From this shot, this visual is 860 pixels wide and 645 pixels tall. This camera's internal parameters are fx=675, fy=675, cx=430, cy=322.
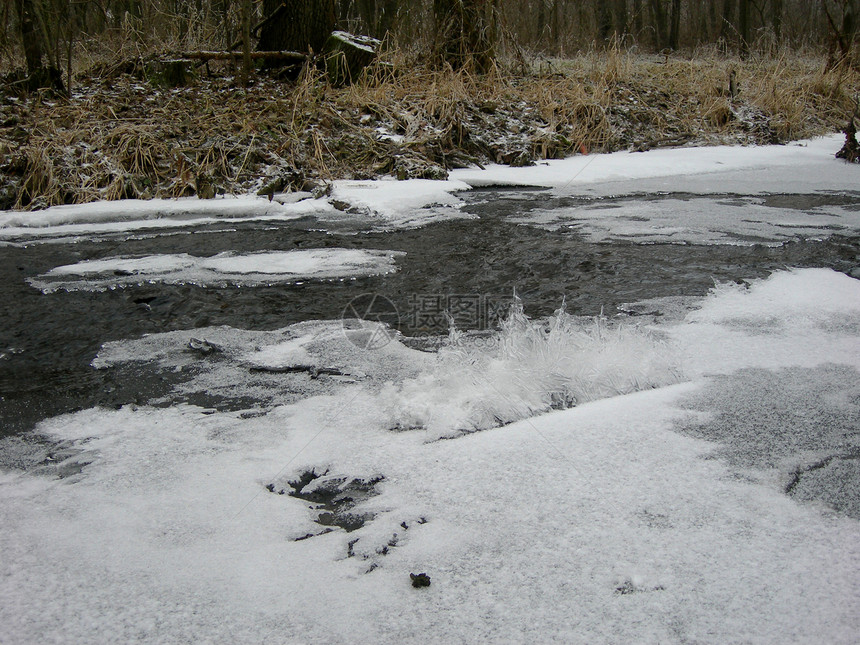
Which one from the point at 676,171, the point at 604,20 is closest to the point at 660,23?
the point at 604,20

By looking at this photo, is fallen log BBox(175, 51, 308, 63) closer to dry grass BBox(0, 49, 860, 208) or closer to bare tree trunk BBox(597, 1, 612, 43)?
dry grass BBox(0, 49, 860, 208)

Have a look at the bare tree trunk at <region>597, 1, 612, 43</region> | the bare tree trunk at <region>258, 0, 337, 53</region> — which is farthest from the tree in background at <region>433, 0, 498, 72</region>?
the bare tree trunk at <region>597, 1, 612, 43</region>

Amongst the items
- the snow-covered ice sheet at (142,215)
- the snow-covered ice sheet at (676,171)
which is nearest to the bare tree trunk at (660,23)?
the snow-covered ice sheet at (676,171)

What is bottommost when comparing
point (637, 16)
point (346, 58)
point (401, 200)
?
point (401, 200)

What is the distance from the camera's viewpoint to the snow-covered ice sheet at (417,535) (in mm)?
1035

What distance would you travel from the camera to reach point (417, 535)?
126 centimetres

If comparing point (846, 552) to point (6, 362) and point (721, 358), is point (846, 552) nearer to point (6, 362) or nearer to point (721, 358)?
point (721, 358)

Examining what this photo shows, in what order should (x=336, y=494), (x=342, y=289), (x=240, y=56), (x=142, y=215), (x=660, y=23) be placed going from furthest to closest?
(x=660, y=23), (x=240, y=56), (x=142, y=215), (x=342, y=289), (x=336, y=494)

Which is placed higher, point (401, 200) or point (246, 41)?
point (246, 41)

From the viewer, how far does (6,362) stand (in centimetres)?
227

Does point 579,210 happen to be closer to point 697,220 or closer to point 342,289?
point 697,220

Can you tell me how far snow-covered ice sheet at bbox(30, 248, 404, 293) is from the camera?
3.18 meters

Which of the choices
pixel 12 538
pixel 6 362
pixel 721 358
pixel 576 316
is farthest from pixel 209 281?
pixel 721 358

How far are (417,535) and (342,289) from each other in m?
1.86
